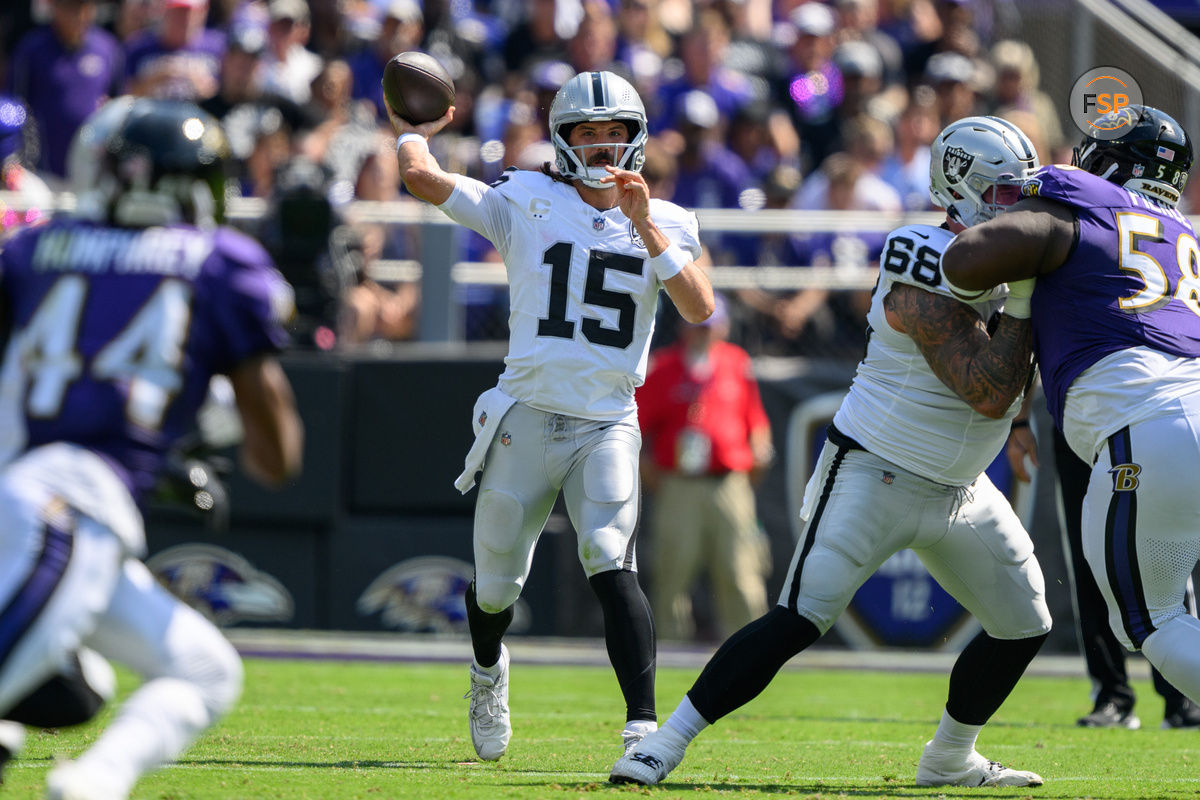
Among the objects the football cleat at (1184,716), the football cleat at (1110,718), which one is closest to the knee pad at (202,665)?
the football cleat at (1110,718)

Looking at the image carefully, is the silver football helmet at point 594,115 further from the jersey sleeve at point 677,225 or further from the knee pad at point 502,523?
the knee pad at point 502,523

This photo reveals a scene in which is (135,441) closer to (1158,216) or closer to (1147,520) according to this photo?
(1147,520)

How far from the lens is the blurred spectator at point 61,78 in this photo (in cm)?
1144

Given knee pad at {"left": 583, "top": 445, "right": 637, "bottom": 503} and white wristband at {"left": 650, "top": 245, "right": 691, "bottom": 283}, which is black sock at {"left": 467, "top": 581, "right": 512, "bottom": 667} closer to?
knee pad at {"left": 583, "top": 445, "right": 637, "bottom": 503}

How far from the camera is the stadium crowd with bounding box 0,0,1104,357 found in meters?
10.8

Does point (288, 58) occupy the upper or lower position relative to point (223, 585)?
upper

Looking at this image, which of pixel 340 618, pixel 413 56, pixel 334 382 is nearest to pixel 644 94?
pixel 334 382

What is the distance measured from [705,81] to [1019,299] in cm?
797

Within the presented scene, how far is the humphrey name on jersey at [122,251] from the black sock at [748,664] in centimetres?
191

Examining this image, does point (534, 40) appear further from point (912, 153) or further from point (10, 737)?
point (10, 737)

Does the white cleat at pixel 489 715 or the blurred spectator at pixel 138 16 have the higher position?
the blurred spectator at pixel 138 16

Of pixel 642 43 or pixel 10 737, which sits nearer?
pixel 10 737

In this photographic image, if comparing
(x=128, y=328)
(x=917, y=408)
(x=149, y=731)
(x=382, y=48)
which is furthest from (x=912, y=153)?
(x=149, y=731)

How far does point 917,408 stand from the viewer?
480cm
